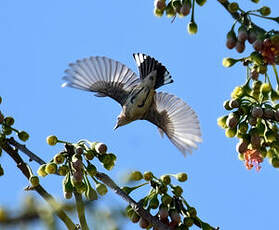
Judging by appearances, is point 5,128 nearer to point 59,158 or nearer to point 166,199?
point 59,158

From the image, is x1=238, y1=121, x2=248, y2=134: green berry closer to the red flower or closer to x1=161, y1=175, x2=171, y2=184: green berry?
the red flower

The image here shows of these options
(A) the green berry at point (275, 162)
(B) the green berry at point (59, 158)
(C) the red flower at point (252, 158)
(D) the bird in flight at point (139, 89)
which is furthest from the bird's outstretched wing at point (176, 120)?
(B) the green berry at point (59, 158)

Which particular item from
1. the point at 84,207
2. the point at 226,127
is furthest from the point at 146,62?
the point at 84,207

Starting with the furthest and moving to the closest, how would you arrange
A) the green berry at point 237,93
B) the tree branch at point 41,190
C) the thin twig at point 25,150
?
the green berry at point 237,93 → the thin twig at point 25,150 → the tree branch at point 41,190

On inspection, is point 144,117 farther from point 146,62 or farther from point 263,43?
point 263,43

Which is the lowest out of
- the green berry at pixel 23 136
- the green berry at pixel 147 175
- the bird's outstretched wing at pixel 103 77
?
the green berry at pixel 147 175

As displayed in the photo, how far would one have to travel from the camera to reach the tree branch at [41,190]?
2426 mm

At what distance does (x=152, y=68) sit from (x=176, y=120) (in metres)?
0.89

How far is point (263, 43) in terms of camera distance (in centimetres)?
355

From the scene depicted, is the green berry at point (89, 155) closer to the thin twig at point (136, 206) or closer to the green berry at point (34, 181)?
the thin twig at point (136, 206)

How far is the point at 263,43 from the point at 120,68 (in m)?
2.14

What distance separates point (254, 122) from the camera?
12.4 feet

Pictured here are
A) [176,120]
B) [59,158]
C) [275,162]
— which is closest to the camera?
[59,158]

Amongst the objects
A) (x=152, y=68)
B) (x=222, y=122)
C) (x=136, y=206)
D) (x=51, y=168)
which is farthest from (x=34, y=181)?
(x=152, y=68)
